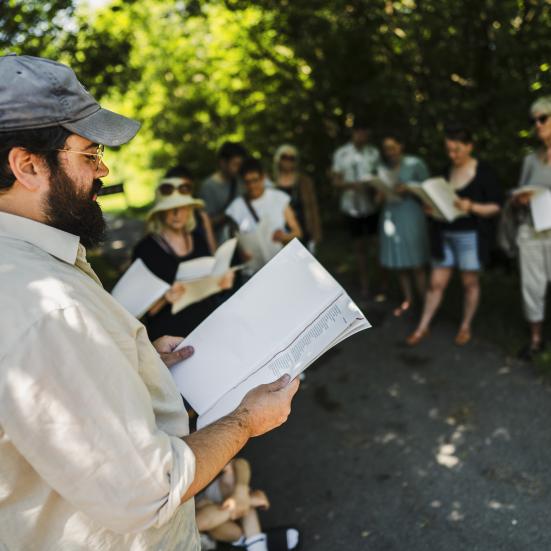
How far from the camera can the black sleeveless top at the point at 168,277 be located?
12.1 ft

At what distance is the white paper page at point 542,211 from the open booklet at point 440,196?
0.71 m

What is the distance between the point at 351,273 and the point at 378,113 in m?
2.38

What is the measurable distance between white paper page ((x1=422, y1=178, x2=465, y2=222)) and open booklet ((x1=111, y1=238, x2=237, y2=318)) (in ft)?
6.29

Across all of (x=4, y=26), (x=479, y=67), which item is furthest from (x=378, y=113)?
(x=4, y=26)

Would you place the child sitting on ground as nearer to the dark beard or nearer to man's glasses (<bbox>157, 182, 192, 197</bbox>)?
the dark beard

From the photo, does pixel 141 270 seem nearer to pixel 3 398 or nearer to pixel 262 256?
pixel 262 256

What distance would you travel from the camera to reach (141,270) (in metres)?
3.48

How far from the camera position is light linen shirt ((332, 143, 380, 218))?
665cm

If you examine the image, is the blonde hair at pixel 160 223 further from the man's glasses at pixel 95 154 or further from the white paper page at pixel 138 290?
the man's glasses at pixel 95 154

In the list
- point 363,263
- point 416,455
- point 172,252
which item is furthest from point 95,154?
point 363,263

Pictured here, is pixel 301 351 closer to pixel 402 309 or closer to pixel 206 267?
pixel 206 267

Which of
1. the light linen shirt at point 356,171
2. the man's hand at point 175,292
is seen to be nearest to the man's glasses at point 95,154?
the man's hand at point 175,292

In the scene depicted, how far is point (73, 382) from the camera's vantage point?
3.71 feet

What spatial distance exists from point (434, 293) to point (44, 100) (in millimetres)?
4723
